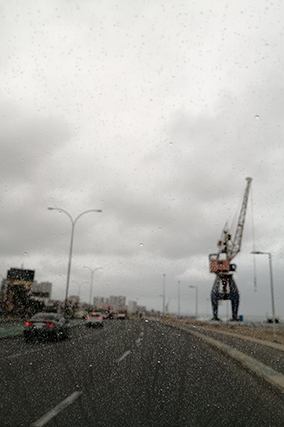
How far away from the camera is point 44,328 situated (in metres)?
18.8

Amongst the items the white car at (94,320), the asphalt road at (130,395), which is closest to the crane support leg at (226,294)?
the white car at (94,320)

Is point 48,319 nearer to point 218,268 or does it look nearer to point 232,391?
point 232,391

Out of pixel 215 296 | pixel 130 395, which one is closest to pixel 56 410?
pixel 130 395

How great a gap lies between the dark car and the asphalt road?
283 inches

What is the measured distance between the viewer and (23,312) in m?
55.7

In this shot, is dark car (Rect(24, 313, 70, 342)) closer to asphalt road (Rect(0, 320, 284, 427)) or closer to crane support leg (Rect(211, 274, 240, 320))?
asphalt road (Rect(0, 320, 284, 427))

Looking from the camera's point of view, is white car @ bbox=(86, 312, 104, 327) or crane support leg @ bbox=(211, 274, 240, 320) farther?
crane support leg @ bbox=(211, 274, 240, 320)

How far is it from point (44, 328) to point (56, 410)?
1373 cm

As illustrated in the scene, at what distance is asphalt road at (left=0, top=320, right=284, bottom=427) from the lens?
17.8ft

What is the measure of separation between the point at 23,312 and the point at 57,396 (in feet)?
173

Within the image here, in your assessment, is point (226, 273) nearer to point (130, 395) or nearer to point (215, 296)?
point (215, 296)

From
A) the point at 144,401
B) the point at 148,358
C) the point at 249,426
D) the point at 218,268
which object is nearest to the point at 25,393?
Answer: the point at 144,401

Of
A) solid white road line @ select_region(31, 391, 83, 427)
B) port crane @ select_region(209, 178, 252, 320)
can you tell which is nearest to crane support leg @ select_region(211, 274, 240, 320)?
port crane @ select_region(209, 178, 252, 320)

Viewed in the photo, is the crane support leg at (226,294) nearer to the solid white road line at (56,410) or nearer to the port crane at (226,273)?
the port crane at (226,273)
